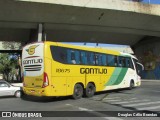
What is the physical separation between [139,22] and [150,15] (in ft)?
6.12

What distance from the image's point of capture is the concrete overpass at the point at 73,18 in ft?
→ 89.6

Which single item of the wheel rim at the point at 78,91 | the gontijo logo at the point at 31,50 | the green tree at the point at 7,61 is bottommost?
Answer: the wheel rim at the point at 78,91

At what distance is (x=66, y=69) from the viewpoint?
54.5ft

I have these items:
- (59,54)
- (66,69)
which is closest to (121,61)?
(66,69)

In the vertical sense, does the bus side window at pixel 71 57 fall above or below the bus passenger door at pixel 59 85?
above

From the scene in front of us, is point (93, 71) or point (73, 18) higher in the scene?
point (73, 18)

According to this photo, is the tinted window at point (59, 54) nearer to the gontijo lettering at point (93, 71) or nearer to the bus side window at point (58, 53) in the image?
the bus side window at point (58, 53)

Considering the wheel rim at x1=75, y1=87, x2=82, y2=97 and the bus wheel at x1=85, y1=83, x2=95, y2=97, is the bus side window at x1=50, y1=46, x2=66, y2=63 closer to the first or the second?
the wheel rim at x1=75, y1=87, x2=82, y2=97

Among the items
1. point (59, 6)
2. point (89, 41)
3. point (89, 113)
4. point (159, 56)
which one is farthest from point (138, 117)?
point (159, 56)

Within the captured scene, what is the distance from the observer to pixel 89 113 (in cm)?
1175

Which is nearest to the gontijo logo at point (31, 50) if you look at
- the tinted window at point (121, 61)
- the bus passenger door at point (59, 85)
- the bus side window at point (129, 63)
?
the bus passenger door at point (59, 85)

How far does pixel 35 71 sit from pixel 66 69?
1.73 metres

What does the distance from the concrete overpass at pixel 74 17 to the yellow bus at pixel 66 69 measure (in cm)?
923

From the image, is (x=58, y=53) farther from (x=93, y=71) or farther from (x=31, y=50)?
(x=93, y=71)
